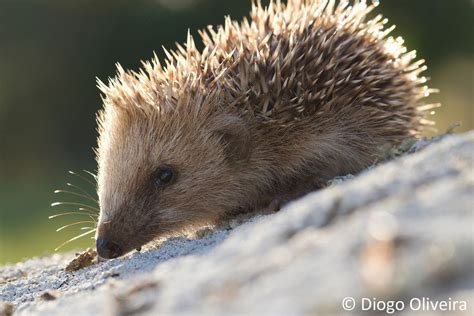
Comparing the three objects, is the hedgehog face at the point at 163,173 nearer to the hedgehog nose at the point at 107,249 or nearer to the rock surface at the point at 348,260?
the hedgehog nose at the point at 107,249

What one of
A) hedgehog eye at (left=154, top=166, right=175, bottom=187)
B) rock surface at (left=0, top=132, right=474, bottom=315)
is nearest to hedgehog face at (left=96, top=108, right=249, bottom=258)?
hedgehog eye at (left=154, top=166, right=175, bottom=187)

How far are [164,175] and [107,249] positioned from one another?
1.67 ft

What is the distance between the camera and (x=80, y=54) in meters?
16.1

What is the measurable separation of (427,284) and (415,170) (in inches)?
32.4

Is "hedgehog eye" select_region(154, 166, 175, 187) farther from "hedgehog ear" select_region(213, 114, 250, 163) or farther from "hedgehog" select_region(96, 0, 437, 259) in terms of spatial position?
"hedgehog ear" select_region(213, 114, 250, 163)

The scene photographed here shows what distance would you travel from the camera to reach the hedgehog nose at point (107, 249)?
3.92m

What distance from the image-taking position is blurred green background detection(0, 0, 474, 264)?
1478cm

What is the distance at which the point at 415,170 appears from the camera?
2.49 meters

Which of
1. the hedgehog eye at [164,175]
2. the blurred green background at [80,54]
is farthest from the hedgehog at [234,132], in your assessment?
the blurred green background at [80,54]

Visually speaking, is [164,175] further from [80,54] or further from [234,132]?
[80,54]

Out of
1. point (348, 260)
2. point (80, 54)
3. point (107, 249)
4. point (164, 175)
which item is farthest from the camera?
point (80, 54)

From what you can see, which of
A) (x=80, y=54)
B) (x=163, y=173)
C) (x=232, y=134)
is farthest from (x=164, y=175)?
(x=80, y=54)

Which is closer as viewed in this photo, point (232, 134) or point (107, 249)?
point (107, 249)

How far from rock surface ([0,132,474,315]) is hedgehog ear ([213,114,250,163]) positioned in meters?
1.53
